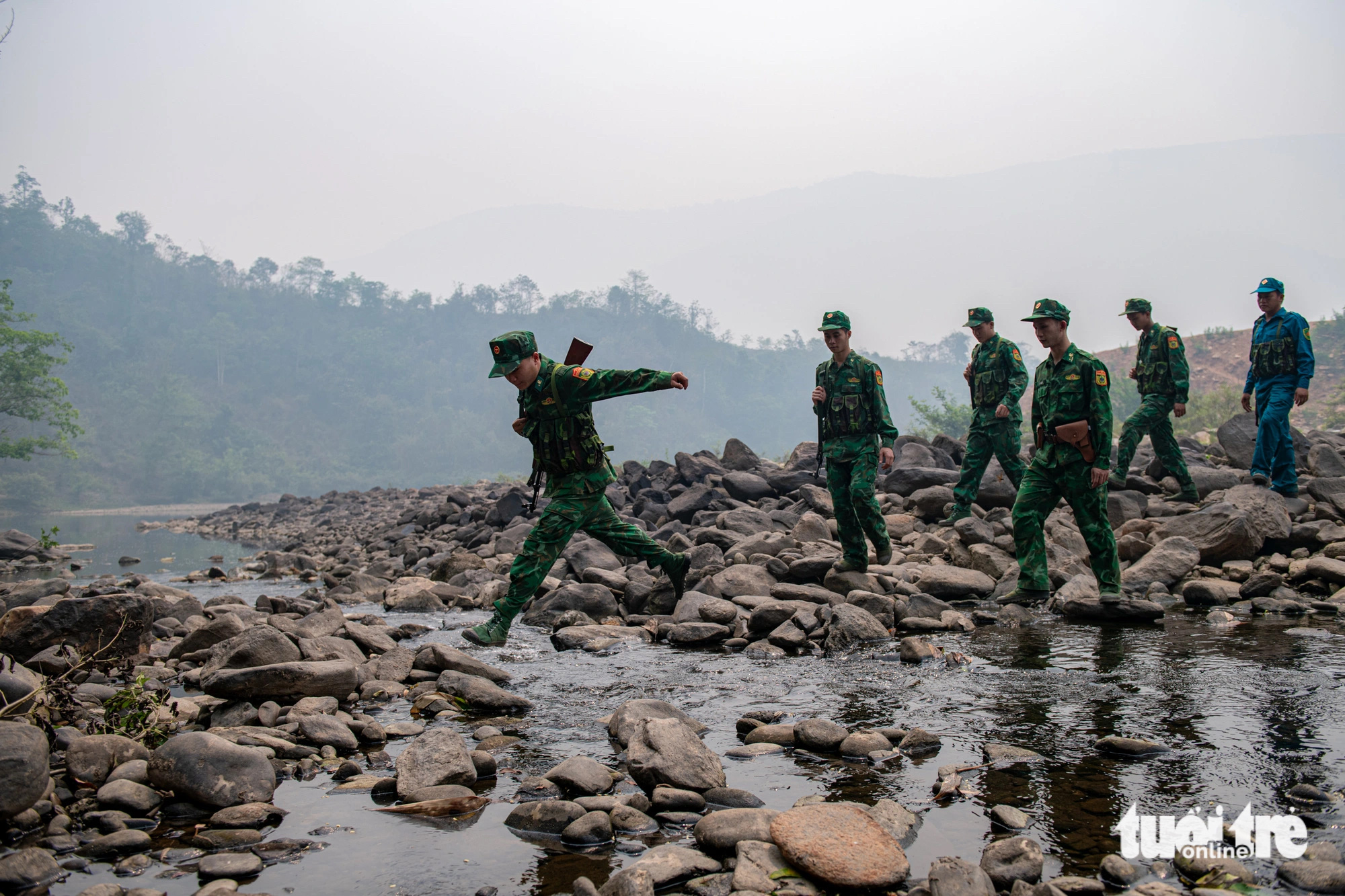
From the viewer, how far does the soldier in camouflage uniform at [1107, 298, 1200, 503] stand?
9438 millimetres

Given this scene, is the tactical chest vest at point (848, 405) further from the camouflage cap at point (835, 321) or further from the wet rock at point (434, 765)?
the wet rock at point (434, 765)

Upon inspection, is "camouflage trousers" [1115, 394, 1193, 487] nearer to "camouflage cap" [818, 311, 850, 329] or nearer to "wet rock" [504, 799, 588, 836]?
"camouflage cap" [818, 311, 850, 329]

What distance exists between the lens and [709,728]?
13.3 feet

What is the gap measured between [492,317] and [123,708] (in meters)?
99.2

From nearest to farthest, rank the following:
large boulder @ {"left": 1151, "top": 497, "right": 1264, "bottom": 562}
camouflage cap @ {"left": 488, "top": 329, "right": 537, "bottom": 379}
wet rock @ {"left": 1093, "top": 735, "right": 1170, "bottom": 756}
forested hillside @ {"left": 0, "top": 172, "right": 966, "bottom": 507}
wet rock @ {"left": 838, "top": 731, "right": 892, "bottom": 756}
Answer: wet rock @ {"left": 1093, "top": 735, "right": 1170, "bottom": 756}, wet rock @ {"left": 838, "top": 731, "right": 892, "bottom": 756}, camouflage cap @ {"left": 488, "top": 329, "right": 537, "bottom": 379}, large boulder @ {"left": 1151, "top": 497, "right": 1264, "bottom": 562}, forested hillside @ {"left": 0, "top": 172, "right": 966, "bottom": 507}

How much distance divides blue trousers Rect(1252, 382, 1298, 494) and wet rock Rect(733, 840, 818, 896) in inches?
339

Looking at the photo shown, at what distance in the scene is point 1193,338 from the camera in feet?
150

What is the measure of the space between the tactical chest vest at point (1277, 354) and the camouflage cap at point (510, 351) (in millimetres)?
7566

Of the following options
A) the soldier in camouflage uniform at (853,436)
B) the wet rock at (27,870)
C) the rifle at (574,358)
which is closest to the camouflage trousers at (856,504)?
the soldier in camouflage uniform at (853,436)

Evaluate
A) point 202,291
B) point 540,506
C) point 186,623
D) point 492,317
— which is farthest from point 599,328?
point 186,623

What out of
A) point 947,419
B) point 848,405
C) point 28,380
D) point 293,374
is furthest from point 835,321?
point 293,374

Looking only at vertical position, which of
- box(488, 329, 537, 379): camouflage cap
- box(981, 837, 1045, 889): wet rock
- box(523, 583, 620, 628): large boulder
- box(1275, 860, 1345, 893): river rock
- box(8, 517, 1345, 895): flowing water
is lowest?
box(523, 583, 620, 628): large boulder

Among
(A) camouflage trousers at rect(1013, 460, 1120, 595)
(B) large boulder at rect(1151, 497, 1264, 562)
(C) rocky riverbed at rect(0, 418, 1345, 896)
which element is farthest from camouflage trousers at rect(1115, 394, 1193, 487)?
(A) camouflage trousers at rect(1013, 460, 1120, 595)

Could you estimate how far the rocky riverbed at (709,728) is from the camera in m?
2.65
